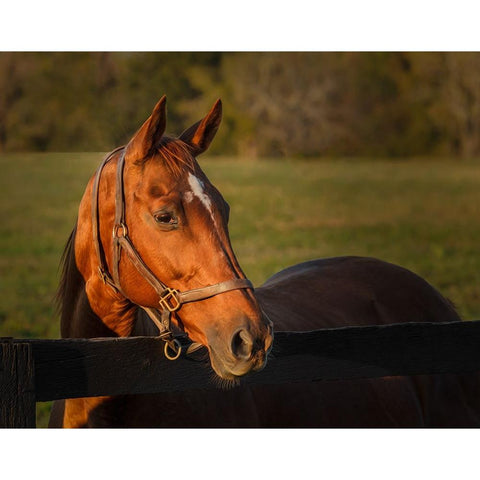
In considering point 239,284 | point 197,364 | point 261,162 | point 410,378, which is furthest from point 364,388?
point 261,162

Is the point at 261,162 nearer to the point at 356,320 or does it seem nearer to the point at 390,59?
the point at 390,59

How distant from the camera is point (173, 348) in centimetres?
295

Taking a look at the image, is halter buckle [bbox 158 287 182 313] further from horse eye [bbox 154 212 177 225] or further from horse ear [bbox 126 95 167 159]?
horse ear [bbox 126 95 167 159]

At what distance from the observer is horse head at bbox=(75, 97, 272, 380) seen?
2.71 meters

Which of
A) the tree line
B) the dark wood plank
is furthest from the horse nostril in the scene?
the tree line

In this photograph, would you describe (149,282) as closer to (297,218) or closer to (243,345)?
(243,345)

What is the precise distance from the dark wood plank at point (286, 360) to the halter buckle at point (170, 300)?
0.19 m

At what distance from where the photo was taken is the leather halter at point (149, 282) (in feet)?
9.08

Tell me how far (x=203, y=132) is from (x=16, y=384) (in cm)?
134

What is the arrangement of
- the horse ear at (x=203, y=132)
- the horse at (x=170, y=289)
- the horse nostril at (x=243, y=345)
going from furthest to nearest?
the horse ear at (x=203, y=132) → the horse at (x=170, y=289) → the horse nostril at (x=243, y=345)

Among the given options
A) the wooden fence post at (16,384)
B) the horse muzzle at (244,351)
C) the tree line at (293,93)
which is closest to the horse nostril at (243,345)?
the horse muzzle at (244,351)

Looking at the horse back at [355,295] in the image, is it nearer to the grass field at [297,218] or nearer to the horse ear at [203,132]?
the horse ear at [203,132]

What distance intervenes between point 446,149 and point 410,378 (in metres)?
34.5

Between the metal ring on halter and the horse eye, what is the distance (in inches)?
19.3
